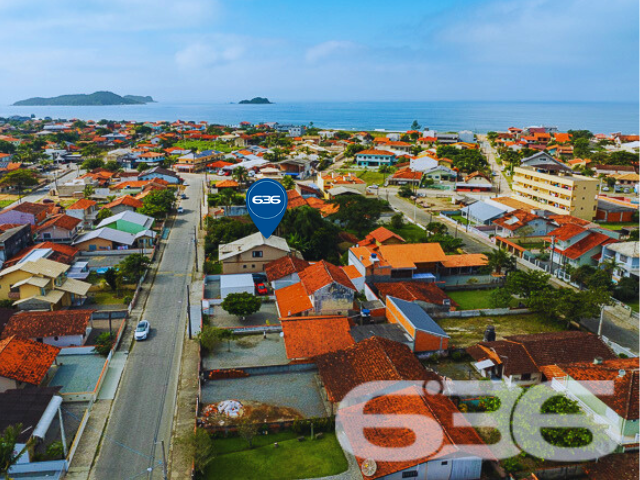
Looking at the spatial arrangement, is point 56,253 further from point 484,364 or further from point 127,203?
point 484,364

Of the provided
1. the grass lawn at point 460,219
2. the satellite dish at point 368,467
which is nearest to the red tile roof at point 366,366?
the satellite dish at point 368,467

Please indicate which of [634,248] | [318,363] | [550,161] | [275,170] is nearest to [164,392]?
[318,363]

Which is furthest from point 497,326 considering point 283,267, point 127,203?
point 127,203

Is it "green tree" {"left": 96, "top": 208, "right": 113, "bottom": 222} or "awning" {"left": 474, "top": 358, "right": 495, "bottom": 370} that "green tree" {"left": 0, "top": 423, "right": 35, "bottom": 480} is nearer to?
"awning" {"left": 474, "top": 358, "right": 495, "bottom": 370}

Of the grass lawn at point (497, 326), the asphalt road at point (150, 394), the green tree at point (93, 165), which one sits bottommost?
the grass lawn at point (497, 326)

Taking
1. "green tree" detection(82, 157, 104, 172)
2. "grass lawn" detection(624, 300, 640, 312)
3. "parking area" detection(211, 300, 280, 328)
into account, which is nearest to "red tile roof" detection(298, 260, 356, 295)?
"parking area" detection(211, 300, 280, 328)

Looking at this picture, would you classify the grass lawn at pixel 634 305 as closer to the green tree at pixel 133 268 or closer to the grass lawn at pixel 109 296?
the grass lawn at pixel 109 296

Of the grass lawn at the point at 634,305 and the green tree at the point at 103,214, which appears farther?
the green tree at the point at 103,214
